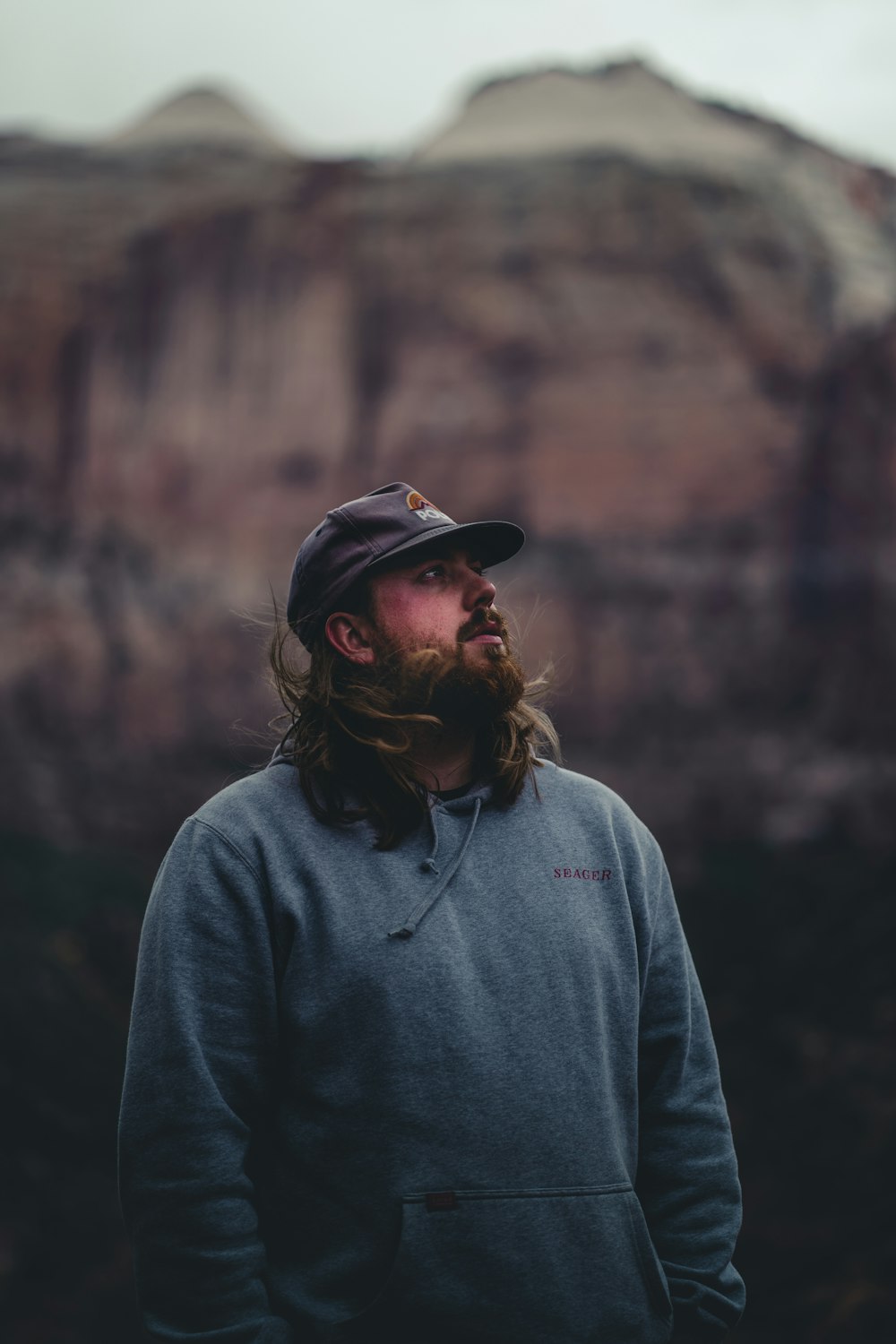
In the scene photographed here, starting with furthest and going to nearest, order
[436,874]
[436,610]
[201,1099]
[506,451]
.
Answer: [506,451] < [436,610] < [436,874] < [201,1099]

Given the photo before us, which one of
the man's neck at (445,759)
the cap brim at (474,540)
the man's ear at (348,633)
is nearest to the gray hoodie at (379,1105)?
the man's neck at (445,759)

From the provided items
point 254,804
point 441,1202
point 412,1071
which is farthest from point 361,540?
point 441,1202

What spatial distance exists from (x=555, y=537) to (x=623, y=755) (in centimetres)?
146

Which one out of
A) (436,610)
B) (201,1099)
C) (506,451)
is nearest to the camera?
(201,1099)

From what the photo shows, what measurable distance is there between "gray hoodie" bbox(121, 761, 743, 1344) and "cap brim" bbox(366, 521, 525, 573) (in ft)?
1.24

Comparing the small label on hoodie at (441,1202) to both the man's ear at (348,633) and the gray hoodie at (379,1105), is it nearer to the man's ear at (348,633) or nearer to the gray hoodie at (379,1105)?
the gray hoodie at (379,1105)

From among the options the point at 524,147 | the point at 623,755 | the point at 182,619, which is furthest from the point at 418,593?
the point at 524,147

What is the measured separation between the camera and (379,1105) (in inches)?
50.6

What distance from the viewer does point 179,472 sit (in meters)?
7.12

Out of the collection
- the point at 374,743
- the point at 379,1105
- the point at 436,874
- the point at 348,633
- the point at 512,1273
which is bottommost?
the point at 512,1273

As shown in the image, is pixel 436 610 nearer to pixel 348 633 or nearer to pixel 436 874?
pixel 348 633

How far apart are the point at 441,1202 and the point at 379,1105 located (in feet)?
0.43

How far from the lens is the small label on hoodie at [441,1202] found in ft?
4.16

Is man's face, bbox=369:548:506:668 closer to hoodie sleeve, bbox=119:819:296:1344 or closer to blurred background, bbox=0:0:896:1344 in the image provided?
hoodie sleeve, bbox=119:819:296:1344
